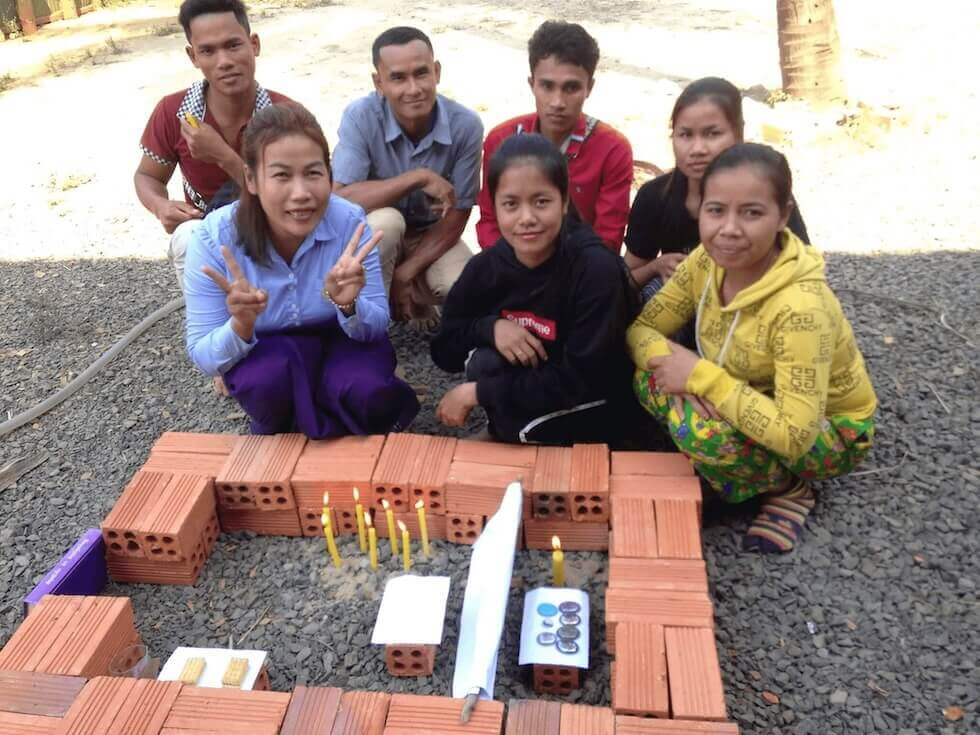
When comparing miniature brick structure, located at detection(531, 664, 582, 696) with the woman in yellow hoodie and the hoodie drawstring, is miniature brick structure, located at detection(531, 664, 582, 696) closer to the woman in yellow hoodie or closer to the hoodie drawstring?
the woman in yellow hoodie

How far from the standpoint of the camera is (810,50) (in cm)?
667

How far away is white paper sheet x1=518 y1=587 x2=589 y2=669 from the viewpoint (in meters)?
2.27

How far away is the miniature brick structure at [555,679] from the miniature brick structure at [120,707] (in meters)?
0.93

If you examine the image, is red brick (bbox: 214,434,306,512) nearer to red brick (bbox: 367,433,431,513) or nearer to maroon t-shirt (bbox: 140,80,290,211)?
red brick (bbox: 367,433,431,513)

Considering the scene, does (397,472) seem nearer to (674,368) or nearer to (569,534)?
(569,534)

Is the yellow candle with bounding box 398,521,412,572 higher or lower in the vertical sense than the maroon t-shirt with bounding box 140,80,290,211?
lower

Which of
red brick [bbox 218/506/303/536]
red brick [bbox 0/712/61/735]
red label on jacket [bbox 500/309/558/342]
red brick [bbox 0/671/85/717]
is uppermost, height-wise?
red label on jacket [bbox 500/309/558/342]

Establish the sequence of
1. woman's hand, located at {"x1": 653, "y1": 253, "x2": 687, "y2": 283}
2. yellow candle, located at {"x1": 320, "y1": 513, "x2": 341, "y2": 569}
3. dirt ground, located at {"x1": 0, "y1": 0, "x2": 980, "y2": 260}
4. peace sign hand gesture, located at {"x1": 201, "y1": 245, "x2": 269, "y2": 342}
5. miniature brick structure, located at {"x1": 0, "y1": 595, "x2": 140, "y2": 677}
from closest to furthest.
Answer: miniature brick structure, located at {"x1": 0, "y1": 595, "x2": 140, "y2": 677} < yellow candle, located at {"x1": 320, "y1": 513, "x2": 341, "y2": 569} < peace sign hand gesture, located at {"x1": 201, "y1": 245, "x2": 269, "y2": 342} < woman's hand, located at {"x1": 653, "y1": 253, "x2": 687, "y2": 283} < dirt ground, located at {"x1": 0, "y1": 0, "x2": 980, "y2": 260}

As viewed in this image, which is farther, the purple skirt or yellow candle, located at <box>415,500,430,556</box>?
the purple skirt

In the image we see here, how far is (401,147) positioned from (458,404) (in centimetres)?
137

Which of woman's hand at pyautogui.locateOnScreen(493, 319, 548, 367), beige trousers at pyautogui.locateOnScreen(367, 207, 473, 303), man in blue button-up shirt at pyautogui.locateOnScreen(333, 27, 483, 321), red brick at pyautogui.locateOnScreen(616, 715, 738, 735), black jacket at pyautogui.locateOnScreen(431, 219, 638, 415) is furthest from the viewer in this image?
beige trousers at pyautogui.locateOnScreen(367, 207, 473, 303)

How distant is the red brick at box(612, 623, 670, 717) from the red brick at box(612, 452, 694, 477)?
651mm

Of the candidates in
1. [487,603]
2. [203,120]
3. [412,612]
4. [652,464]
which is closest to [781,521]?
[652,464]

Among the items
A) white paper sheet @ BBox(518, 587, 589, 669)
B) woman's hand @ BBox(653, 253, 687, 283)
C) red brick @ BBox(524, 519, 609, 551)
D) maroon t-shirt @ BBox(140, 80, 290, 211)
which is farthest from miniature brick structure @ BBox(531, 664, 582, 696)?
maroon t-shirt @ BBox(140, 80, 290, 211)
